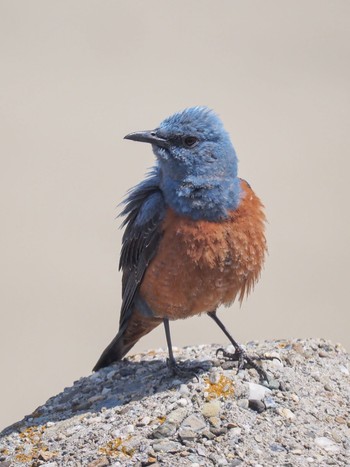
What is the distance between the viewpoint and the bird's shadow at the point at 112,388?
265 inches

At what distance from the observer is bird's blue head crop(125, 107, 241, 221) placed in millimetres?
Answer: 7086

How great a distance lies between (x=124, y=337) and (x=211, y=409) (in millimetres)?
1696

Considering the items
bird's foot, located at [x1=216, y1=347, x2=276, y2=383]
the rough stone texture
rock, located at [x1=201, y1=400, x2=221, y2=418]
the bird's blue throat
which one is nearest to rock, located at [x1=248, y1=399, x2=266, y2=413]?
the rough stone texture

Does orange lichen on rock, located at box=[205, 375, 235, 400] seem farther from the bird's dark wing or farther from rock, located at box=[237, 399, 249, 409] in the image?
the bird's dark wing

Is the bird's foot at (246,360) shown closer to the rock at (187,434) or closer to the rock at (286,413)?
the rock at (286,413)

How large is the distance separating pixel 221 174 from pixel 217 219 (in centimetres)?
40

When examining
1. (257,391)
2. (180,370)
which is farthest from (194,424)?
(180,370)

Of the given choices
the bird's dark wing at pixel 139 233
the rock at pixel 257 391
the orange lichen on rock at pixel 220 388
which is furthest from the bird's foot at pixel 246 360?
the bird's dark wing at pixel 139 233

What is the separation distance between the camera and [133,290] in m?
7.45

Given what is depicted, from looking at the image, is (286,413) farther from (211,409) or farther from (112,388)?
(112,388)

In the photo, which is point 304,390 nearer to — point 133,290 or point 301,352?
point 301,352

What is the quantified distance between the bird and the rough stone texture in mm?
317

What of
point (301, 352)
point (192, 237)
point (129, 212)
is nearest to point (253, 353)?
point (301, 352)

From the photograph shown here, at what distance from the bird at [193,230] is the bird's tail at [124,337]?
0.14 m
